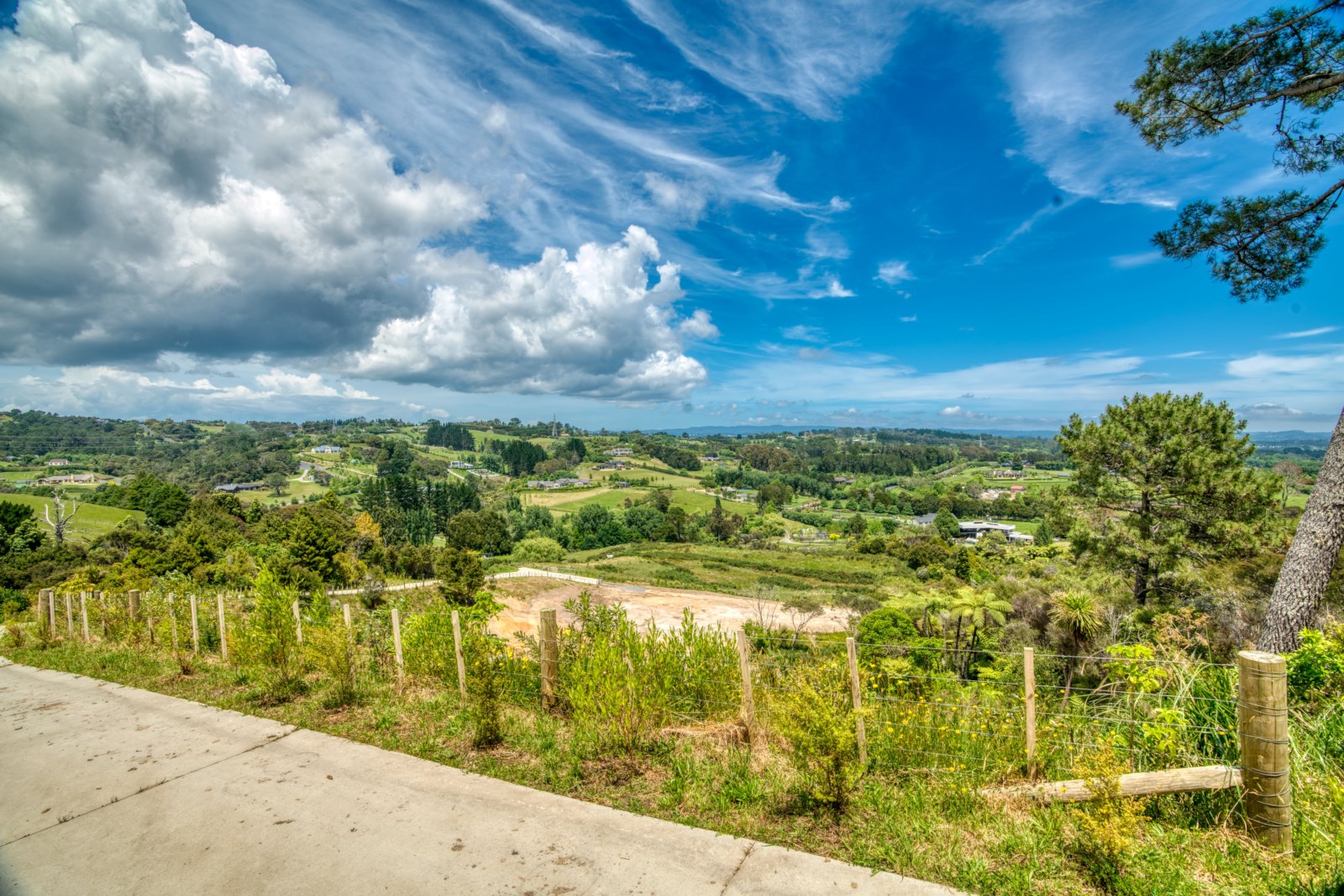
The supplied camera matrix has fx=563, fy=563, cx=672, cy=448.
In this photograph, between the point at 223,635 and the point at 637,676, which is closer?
the point at 637,676

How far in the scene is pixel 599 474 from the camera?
138 m

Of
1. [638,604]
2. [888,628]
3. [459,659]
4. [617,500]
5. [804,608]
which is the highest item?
[459,659]

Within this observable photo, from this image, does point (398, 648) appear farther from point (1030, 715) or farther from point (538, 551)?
point (538, 551)

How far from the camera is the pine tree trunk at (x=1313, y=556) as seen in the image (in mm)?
5723

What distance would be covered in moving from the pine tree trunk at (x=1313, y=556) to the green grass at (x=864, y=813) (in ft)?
11.5

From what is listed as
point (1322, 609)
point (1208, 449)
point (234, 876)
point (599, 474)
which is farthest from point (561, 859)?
point (599, 474)

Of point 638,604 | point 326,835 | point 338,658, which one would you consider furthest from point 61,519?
point 326,835

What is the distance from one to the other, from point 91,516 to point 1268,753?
305 ft

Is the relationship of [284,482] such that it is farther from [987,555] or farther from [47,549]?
[987,555]

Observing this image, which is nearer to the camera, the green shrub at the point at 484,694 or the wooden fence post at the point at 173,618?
the green shrub at the point at 484,694

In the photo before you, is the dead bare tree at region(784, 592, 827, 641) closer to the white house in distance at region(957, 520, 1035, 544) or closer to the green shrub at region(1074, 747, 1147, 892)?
the green shrub at region(1074, 747, 1147, 892)

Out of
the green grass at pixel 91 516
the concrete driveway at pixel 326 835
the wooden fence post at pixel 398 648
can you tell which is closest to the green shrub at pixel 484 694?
the concrete driveway at pixel 326 835

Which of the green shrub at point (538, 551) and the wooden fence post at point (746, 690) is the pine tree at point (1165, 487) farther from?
the green shrub at point (538, 551)

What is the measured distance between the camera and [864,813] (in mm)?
4051
